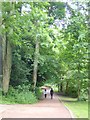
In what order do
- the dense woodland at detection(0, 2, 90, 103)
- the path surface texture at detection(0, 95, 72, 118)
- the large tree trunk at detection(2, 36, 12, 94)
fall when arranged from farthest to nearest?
the large tree trunk at detection(2, 36, 12, 94) < the dense woodland at detection(0, 2, 90, 103) < the path surface texture at detection(0, 95, 72, 118)

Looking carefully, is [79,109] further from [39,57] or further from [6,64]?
[39,57]

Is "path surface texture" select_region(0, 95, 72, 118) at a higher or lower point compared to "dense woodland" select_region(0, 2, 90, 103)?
lower

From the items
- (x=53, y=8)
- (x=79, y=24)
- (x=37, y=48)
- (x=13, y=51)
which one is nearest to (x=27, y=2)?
(x=79, y=24)

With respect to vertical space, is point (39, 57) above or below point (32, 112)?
above

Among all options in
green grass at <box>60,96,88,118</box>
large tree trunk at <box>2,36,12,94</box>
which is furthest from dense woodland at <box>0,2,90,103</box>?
A: green grass at <box>60,96,88,118</box>

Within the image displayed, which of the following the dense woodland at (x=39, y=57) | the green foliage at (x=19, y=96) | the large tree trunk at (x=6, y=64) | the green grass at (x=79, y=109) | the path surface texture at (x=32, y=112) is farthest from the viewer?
the large tree trunk at (x=6, y=64)

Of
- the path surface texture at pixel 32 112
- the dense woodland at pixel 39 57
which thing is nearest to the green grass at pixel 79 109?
the path surface texture at pixel 32 112

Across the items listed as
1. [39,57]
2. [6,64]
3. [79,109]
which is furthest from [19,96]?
[79,109]

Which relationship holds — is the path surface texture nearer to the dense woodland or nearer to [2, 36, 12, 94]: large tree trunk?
the dense woodland

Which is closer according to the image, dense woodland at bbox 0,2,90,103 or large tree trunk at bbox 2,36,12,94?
dense woodland at bbox 0,2,90,103

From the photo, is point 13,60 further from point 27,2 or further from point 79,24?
point 79,24

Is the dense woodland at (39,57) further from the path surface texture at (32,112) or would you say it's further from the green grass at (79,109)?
the path surface texture at (32,112)

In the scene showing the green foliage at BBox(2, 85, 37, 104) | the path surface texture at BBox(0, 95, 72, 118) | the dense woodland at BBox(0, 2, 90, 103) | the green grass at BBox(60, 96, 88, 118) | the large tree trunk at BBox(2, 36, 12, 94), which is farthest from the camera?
the large tree trunk at BBox(2, 36, 12, 94)

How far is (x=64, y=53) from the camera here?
28.8 metres
